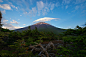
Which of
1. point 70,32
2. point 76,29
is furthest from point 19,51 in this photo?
point 76,29

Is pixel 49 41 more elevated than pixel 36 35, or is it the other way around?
pixel 36 35

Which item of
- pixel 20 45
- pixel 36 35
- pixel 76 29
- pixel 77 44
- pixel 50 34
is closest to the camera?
pixel 20 45

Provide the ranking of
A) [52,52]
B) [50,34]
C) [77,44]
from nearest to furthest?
[77,44], [50,34], [52,52]

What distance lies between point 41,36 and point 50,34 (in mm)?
1229

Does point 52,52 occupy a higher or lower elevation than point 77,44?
lower

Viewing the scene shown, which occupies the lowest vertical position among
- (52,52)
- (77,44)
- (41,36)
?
(52,52)

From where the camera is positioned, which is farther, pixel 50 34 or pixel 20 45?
pixel 50 34

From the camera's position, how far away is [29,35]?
6375mm

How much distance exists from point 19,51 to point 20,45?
488 millimetres

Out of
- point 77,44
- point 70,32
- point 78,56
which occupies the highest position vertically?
point 70,32

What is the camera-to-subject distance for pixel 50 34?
6957mm

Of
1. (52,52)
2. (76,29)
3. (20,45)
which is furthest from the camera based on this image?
(52,52)

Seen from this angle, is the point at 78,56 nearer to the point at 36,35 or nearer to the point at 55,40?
the point at 55,40

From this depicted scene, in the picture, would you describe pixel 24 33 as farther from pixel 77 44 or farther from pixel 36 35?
pixel 77 44
